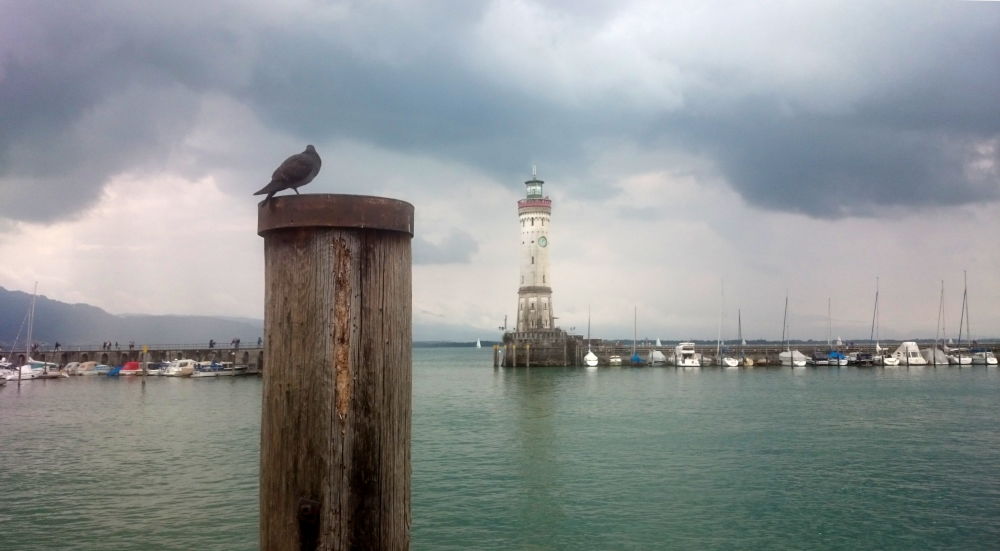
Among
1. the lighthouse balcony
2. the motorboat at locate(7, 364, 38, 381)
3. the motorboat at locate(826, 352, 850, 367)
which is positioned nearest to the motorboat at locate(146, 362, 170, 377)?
the motorboat at locate(7, 364, 38, 381)

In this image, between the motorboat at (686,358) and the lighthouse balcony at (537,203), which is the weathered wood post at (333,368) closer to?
the lighthouse balcony at (537,203)

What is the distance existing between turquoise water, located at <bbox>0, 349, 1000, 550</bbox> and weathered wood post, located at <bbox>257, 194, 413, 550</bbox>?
11384 mm

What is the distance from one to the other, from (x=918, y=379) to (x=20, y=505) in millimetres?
66224

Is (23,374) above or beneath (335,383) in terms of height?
beneath

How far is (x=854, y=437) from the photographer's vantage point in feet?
88.3

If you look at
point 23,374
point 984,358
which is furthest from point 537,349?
point 984,358

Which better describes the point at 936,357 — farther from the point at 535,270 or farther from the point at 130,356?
the point at 130,356

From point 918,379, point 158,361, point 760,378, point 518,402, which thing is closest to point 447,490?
point 518,402

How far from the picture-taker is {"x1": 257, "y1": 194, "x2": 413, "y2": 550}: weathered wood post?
2.30 metres

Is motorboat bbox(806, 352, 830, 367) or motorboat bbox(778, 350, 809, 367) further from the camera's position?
motorboat bbox(806, 352, 830, 367)

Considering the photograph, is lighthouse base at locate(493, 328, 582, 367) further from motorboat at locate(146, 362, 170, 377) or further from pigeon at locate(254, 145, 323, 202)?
pigeon at locate(254, 145, 323, 202)

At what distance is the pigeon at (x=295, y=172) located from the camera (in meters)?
3.00

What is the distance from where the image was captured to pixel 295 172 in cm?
323

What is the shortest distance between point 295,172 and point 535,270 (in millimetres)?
71554
